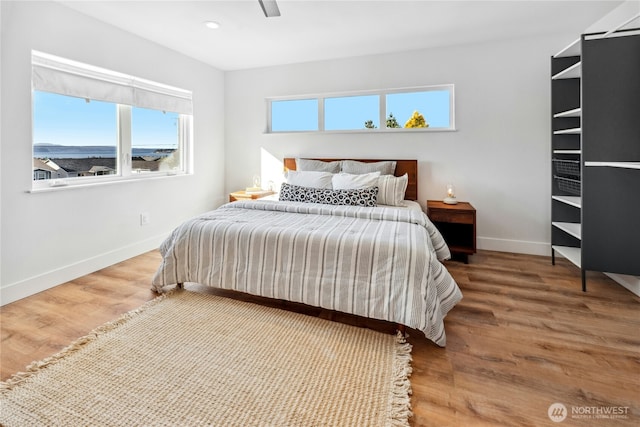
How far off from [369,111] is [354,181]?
119 cm

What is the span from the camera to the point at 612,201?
7.88ft

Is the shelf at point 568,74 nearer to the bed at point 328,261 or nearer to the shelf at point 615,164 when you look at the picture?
the shelf at point 615,164

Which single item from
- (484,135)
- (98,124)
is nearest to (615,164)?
(484,135)

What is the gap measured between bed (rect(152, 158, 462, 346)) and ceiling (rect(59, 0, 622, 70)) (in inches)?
68.5

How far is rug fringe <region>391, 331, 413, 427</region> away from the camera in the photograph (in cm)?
133

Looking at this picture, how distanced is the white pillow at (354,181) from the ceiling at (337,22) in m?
1.44

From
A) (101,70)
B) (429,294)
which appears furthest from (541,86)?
(101,70)

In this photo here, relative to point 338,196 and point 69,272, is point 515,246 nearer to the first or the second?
point 338,196

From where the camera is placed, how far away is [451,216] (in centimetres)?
336

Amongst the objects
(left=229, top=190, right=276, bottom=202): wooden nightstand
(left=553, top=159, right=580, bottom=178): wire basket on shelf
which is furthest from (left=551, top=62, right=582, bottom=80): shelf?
(left=229, top=190, right=276, bottom=202): wooden nightstand

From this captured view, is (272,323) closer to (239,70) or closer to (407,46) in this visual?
(407,46)

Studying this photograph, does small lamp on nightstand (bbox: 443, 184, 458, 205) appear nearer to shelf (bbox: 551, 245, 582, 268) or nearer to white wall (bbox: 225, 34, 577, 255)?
white wall (bbox: 225, 34, 577, 255)

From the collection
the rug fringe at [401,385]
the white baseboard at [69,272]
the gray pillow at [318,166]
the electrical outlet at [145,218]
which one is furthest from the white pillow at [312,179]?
the rug fringe at [401,385]

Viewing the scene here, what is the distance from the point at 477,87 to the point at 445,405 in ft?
11.0
